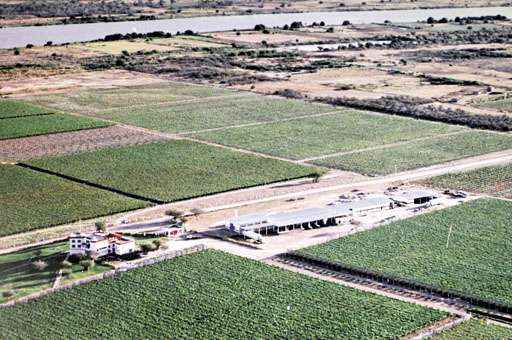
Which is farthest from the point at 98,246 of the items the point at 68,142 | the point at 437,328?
the point at 68,142

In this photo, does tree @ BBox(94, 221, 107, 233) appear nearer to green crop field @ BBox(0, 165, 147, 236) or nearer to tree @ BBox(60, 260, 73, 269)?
green crop field @ BBox(0, 165, 147, 236)

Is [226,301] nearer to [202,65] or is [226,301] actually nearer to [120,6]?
[202,65]

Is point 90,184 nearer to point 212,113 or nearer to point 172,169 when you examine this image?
point 172,169

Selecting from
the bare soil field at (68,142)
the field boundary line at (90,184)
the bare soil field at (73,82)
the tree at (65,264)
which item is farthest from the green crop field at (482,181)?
the bare soil field at (73,82)

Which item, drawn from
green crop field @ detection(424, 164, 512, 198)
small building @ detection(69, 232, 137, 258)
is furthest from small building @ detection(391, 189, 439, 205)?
small building @ detection(69, 232, 137, 258)

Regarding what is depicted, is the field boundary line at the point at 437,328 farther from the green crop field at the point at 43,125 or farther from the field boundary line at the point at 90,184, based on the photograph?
the green crop field at the point at 43,125

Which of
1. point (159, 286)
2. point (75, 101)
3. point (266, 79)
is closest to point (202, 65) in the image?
point (266, 79)
